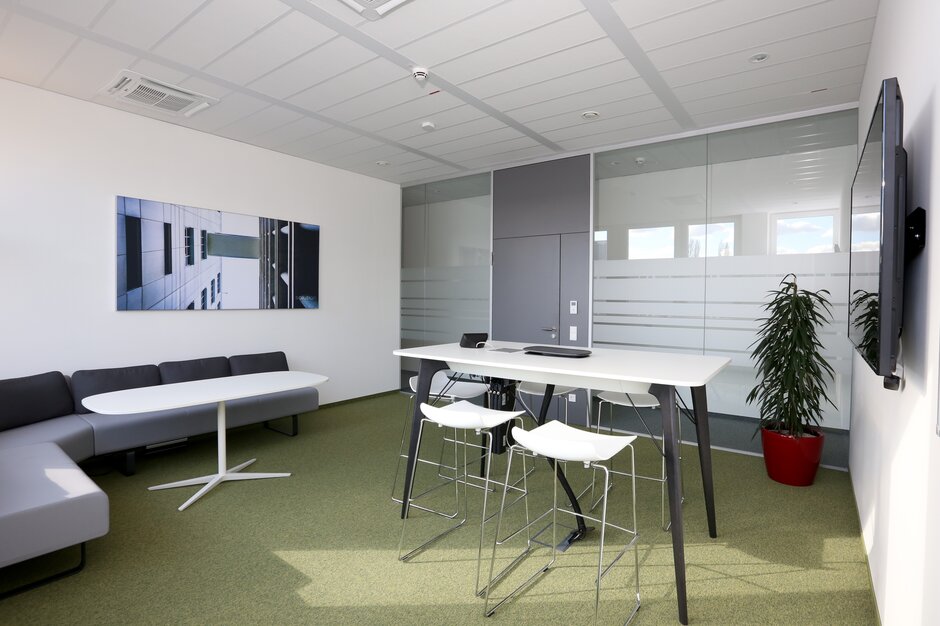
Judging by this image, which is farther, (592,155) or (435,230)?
(435,230)

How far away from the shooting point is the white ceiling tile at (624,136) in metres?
4.54

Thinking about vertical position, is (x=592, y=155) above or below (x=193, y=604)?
above

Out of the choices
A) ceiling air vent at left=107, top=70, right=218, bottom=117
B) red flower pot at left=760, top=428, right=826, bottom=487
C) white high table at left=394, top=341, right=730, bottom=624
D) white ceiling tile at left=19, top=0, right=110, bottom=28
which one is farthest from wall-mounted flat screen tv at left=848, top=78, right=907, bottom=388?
ceiling air vent at left=107, top=70, right=218, bottom=117

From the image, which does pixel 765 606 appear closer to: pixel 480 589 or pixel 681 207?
pixel 480 589

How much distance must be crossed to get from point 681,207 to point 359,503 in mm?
3851

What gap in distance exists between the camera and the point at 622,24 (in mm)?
2873

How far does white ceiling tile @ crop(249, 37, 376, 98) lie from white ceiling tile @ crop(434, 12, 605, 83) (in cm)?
59

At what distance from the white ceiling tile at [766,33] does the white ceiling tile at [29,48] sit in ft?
12.5

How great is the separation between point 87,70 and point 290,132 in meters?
1.62

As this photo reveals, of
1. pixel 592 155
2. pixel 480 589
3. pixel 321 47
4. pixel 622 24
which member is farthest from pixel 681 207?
pixel 480 589

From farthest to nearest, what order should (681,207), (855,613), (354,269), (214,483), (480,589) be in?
(354,269) → (681,207) → (214,483) → (480,589) → (855,613)

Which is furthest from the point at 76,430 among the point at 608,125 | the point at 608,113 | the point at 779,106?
the point at 779,106

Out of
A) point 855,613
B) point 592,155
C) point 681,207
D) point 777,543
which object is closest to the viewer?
point 855,613

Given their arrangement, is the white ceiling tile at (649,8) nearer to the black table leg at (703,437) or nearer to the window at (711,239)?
the black table leg at (703,437)
